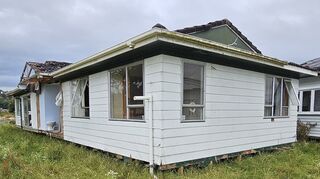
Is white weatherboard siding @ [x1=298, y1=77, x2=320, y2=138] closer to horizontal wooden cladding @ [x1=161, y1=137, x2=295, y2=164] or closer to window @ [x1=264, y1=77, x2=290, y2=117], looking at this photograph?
window @ [x1=264, y1=77, x2=290, y2=117]

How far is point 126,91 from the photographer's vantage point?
625 cm

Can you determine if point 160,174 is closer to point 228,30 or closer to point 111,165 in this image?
point 111,165

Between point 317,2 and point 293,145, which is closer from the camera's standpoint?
point 293,145

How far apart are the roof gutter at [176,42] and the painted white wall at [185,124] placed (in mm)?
471

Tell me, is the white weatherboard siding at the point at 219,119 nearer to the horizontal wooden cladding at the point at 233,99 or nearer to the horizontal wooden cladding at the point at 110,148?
the horizontal wooden cladding at the point at 233,99

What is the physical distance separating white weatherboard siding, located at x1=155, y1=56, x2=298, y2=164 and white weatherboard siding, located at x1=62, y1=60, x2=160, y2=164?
394 mm

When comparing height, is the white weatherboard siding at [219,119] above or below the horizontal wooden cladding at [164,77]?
below

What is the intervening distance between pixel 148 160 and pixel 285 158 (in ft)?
13.6

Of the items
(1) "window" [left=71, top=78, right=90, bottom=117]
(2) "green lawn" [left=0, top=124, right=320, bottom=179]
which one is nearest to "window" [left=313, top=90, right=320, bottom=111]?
(2) "green lawn" [left=0, top=124, right=320, bottom=179]

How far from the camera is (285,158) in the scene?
6891 mm

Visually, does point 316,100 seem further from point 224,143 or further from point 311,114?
point 224,143

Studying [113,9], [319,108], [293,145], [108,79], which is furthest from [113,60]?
[319,108]

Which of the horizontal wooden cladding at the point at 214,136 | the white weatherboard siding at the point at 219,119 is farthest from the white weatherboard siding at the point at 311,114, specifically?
the horizontal wooden cladding at the point at 214,136

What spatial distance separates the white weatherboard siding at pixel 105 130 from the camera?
5.61 metres
